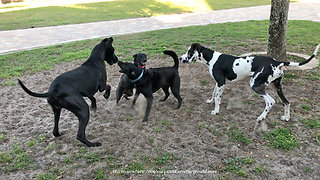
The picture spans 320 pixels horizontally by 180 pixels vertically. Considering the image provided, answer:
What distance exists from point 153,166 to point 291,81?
424 cm

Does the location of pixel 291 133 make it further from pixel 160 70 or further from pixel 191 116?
pixel 160 70

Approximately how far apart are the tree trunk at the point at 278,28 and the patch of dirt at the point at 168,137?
A: 3.66ft

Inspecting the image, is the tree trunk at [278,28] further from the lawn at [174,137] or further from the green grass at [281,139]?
the green grass at [281,139]

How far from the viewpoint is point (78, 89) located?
4137mm

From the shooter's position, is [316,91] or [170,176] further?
[316,91]

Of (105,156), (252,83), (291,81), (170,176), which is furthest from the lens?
(291,81)

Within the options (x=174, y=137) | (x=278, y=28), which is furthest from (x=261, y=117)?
(x=278, y=28)

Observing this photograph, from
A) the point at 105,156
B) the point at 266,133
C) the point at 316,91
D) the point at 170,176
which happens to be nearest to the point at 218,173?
the point at 170,176

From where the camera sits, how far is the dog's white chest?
482cm

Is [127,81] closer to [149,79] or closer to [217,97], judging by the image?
[149,79]

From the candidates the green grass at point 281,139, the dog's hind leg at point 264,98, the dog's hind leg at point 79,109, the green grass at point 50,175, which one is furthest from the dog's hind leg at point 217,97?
the green grass at point 50,175

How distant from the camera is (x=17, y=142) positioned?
Answer: 4.42m

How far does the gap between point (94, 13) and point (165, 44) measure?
10.6 meters

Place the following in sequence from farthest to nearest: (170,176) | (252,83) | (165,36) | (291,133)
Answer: (165,36) < (252,83) < (291,133) < (170,176)
